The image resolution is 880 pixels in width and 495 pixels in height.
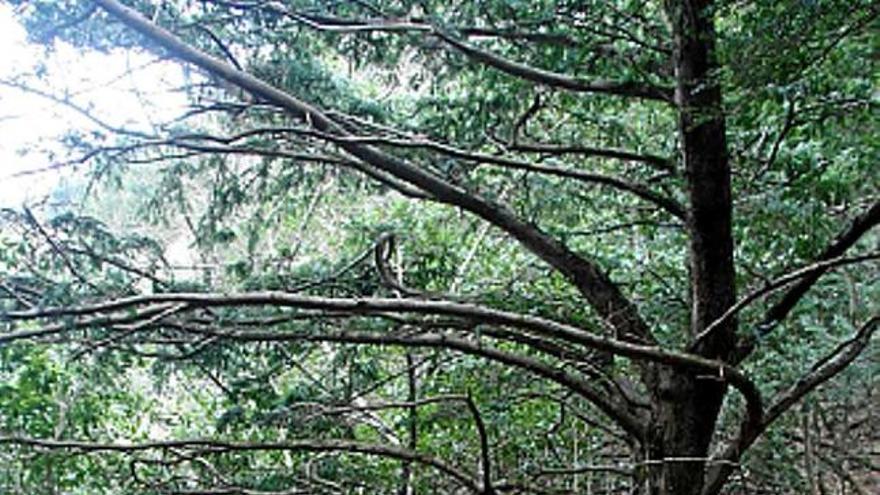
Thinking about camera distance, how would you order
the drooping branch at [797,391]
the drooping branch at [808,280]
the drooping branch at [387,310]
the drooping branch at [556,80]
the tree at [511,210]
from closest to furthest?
the drooping branch at [387,310]
the tree at [511,210]
the drooping branch at [808,280]
the drooping branch at [797,391]
the drooping branch at [556,80]

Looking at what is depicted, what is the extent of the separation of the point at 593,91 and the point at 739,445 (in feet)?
5.65

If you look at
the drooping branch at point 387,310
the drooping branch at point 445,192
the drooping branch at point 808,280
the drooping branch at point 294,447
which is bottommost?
the drooping branch at point 294,447

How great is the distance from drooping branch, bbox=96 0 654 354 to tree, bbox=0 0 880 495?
1 centimetres

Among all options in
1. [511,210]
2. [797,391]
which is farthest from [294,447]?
[797,391]

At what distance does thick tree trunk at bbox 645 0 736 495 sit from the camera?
154 inches

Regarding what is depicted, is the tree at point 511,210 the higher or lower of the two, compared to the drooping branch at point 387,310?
higher

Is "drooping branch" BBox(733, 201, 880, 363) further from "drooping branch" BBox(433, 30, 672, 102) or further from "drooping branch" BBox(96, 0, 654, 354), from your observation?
"drooping branch" BBox(433, 30, 672, 102)

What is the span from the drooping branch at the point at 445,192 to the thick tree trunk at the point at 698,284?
0.30m

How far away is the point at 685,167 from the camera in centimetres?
407

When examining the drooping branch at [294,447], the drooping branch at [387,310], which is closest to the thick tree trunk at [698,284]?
the drooping branch at [387,310]

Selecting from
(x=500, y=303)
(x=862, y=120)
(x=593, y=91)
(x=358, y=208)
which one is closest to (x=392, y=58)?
(x=593, y=91)

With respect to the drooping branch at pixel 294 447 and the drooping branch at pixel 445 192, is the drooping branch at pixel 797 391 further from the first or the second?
the drooping branch at pixel 294 447

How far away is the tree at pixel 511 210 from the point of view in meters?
3.42

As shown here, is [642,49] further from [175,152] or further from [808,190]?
[175,152]
